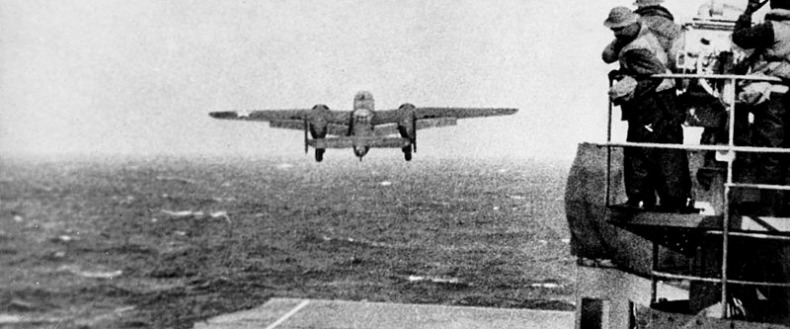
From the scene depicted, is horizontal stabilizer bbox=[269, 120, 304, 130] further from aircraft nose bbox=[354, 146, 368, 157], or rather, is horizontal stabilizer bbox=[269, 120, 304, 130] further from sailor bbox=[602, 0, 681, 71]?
sailor bbox=[602, 0, 681, 71]

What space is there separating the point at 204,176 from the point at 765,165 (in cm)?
19446

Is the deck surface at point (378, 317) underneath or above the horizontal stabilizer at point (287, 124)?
underneath

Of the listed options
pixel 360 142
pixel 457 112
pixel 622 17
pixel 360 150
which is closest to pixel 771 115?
pixel 622 17

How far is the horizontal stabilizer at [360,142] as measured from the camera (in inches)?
2216

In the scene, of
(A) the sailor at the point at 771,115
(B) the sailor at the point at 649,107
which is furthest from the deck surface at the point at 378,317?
(B) the sailor at the point at 649,107

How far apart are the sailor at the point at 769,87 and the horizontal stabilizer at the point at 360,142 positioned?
48.7 meters

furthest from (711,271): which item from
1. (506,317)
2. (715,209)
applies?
(506,317)

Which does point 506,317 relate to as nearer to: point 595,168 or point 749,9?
point 595,168

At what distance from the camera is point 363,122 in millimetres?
60656

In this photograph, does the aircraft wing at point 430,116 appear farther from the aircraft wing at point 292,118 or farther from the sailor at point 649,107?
the sailor at point 649,107

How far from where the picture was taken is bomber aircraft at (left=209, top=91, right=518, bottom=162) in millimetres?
57594

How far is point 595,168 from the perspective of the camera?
1068 cm

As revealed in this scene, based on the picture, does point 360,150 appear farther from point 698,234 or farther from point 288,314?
point 698,234

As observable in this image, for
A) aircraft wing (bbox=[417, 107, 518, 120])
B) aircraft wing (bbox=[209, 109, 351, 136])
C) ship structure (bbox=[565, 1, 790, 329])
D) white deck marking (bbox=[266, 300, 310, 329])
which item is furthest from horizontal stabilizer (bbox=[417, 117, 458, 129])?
ship structure (bbox=[565, 1, 790, 329])
